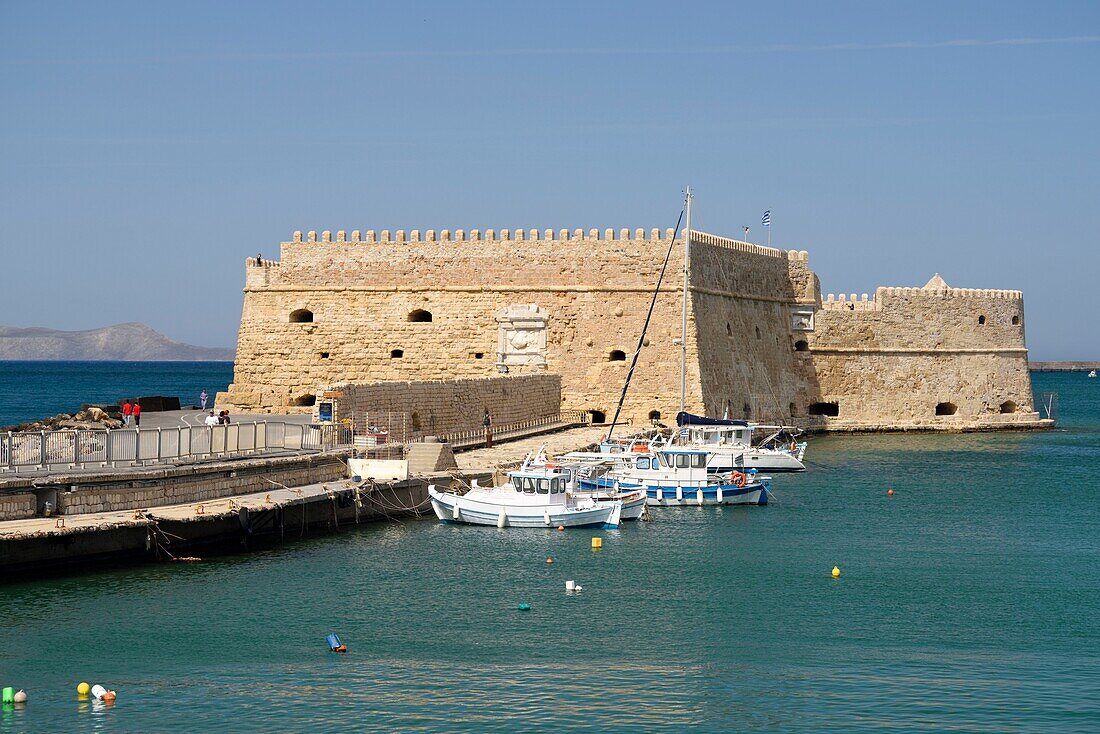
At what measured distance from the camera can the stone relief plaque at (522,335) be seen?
114ft

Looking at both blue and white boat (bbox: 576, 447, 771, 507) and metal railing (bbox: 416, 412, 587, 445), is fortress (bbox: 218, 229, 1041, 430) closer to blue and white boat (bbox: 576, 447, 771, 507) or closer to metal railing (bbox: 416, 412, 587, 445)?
metal railing (bbox: 416, 412, 587, 445)

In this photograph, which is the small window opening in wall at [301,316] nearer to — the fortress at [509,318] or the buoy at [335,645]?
the fortress at [509,318]

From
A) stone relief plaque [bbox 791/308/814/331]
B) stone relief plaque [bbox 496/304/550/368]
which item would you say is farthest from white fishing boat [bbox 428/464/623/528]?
stone relief plaque [bbox 791/308/814/331]

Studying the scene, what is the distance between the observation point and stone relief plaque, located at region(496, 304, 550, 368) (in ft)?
114

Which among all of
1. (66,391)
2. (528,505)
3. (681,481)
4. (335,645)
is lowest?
(335,645)

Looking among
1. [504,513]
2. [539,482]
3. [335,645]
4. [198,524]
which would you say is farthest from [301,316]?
[335,645]

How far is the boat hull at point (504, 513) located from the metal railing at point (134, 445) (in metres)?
2.63

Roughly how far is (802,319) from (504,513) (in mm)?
20636

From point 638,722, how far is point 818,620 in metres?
4.59

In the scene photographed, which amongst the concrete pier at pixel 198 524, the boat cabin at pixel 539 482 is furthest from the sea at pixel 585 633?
the boat cabin at pixel 539 482

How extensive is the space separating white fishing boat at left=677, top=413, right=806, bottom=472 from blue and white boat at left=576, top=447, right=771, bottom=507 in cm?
184

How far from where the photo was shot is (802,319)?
41.2m

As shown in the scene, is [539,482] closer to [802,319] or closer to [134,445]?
[134,445]

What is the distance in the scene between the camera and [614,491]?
24438 mm
